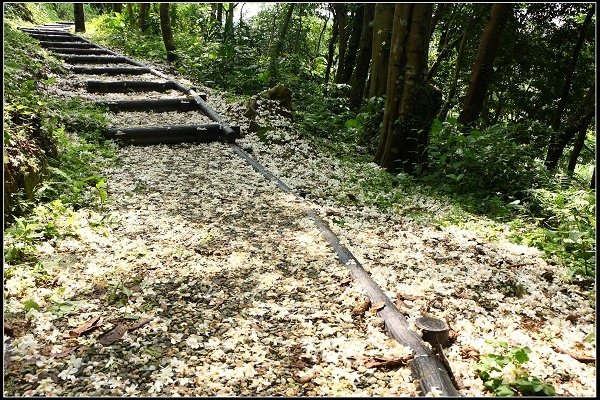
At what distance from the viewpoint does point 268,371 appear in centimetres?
317

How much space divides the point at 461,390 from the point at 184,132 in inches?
284

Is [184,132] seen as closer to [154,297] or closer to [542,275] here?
[154,297]

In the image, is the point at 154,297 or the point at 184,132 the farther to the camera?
the point at 184,132

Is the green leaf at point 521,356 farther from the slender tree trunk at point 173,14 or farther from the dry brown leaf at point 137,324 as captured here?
the slender tree trunk at point 173,14

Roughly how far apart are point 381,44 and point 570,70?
5.88m

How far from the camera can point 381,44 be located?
10.6m

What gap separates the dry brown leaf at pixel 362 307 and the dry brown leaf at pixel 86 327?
2.06m

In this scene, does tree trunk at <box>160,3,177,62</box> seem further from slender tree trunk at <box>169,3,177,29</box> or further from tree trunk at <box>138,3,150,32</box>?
slender tree trunk at <box>169,3,177,29</box>

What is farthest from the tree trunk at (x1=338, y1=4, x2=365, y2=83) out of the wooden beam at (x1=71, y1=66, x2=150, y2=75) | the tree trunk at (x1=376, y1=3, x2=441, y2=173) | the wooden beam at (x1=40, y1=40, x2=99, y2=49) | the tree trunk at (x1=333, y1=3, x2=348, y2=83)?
the wooden beam at (x1=40, y1=40, x2=99, y2=49)

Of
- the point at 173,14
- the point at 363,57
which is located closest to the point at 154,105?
the point at 363,57

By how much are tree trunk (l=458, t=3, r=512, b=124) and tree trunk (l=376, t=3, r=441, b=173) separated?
2.84 m

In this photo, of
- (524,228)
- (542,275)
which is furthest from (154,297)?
(524,228)

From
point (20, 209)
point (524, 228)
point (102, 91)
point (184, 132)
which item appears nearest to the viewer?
point (20, 209)

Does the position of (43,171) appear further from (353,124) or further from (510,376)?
(353,124)
